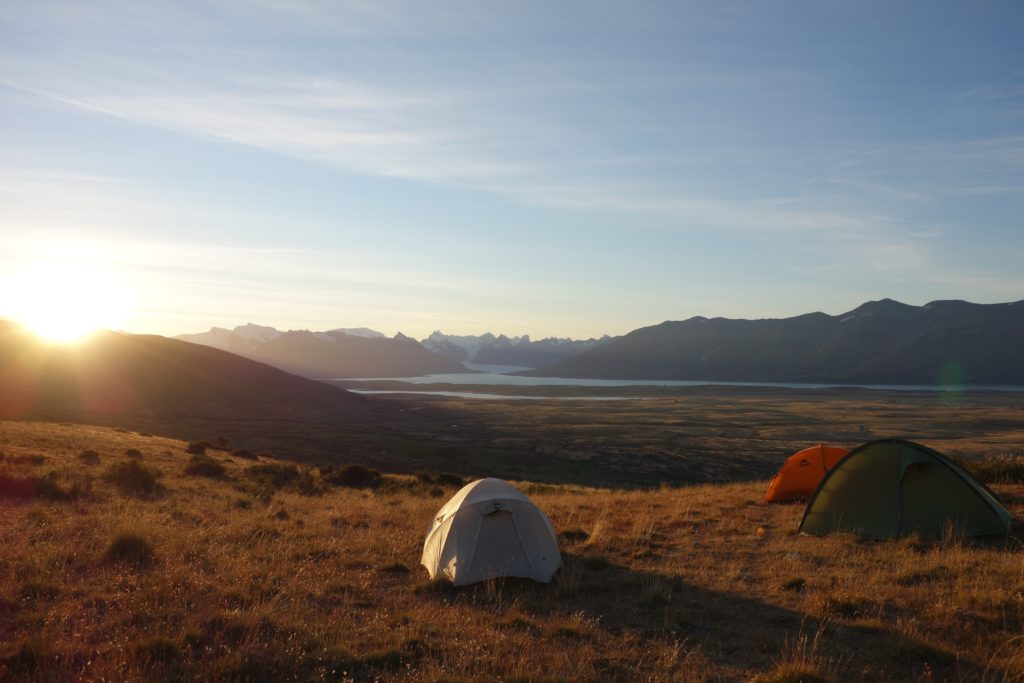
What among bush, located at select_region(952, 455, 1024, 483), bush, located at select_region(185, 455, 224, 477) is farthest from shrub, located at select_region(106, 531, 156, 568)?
bush, located at select_region(952, 455, 1024, 483)

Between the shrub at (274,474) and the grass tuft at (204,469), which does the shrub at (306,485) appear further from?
the grass tuft at (204,469)

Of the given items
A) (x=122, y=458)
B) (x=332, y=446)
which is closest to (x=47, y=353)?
(x=332, y=446)

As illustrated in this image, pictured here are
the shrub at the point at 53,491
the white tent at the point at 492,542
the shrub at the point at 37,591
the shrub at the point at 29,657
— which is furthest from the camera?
the shrub at the point at 53,491

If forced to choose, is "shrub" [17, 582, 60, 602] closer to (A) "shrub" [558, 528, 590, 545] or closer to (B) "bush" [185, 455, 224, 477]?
(A) "shrub" [558, 528, 590, 545]

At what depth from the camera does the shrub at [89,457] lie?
22.9 meters

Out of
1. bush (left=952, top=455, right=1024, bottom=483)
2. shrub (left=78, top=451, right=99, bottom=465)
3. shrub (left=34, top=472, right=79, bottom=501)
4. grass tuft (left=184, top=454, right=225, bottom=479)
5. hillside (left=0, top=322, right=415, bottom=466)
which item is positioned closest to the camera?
shrub (left=34, top=472, right=79, bottom=501)

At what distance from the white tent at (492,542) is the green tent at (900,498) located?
7.50 metres

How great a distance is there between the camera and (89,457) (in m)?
23.8

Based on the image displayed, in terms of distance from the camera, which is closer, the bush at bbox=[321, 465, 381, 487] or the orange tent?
A: the orange tent

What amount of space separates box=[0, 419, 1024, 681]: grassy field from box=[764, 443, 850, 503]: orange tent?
8.35ft

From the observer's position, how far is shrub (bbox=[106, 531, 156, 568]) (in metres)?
10.9

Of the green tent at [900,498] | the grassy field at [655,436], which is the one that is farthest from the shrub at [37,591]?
the grassy field at [655,436]

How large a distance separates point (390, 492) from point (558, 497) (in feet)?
23.8

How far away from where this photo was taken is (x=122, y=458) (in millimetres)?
25328
